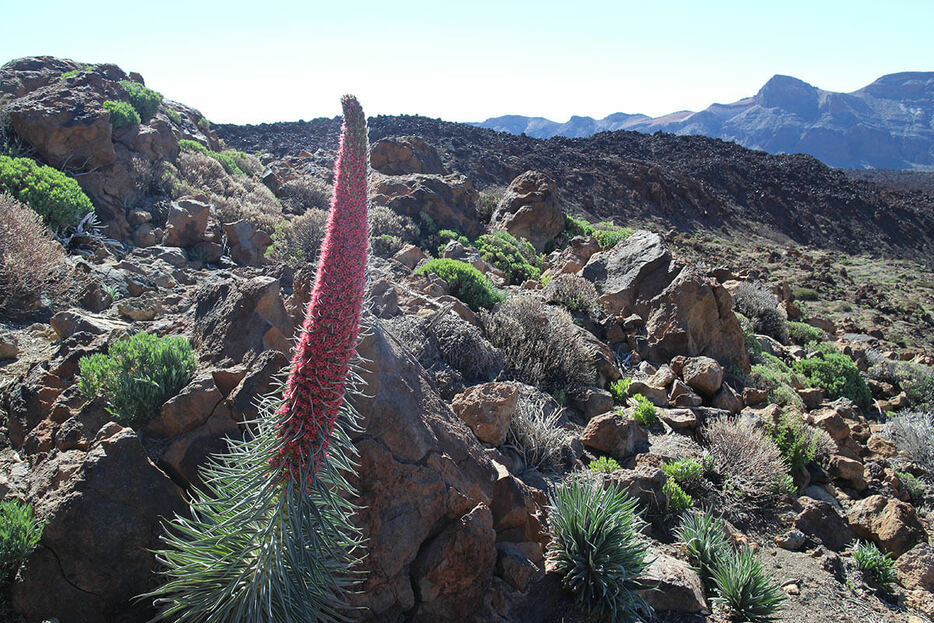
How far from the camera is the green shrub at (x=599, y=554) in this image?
2.74 meters

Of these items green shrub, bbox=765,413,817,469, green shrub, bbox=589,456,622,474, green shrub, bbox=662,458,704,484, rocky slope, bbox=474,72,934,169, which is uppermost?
rocky slope, bbox=474,72,934,169

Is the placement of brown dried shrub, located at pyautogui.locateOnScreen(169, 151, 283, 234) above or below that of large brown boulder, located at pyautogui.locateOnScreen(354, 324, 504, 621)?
above

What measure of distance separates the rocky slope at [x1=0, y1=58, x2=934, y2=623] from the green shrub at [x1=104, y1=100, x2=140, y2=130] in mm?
255

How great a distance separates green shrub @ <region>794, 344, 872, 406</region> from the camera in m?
8.27

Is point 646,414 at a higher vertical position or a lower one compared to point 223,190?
lower

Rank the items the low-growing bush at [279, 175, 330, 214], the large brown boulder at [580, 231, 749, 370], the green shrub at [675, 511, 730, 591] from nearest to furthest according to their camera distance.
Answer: the green shrub at [675, 511, 730, 591] → the large brown boulder at [580, 231, 749, 370] → the low-growing bush at [279, 175, 330, 214]

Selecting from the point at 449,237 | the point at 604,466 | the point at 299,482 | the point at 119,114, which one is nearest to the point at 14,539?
the point at 299,482

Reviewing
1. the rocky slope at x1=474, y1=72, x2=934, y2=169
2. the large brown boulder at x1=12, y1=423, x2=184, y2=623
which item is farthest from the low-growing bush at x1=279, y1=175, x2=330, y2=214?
the rocky slope at x1=474, y1=72, x2=934, y2=169

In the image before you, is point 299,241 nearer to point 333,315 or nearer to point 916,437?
point 333,315

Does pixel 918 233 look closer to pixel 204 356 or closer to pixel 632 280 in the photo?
pixel 632 280

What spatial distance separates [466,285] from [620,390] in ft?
7.91

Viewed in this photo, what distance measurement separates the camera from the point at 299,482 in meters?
1.88

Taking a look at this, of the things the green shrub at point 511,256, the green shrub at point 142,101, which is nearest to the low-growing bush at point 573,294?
the green shrub at point 511,256

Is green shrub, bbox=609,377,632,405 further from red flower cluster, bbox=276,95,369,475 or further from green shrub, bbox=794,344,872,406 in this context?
red flower cluster, bbox=276,95,369,475
